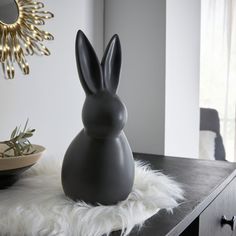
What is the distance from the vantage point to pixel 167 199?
721mm

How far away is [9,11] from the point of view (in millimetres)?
929

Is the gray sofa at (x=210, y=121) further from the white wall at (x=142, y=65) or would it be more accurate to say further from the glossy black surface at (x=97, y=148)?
the glossy black surface at (x=97, y=148)

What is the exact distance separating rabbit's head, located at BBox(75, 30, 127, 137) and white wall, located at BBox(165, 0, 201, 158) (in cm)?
72

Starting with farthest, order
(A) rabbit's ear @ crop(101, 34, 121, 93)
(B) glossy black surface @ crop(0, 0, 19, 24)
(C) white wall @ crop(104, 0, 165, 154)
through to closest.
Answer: (C) white wall @ crop(104, 0, 165, 154), (B) glossy black surface @ crop(0, 0, 19, 24), (A) rabbit's ear @ crop(101, 34, 121, 93)

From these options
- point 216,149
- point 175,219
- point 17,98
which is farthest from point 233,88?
point 175,219

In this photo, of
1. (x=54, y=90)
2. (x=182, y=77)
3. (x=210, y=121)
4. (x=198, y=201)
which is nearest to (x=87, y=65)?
(x=198, y=201)

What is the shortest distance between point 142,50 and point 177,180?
2.11 ft

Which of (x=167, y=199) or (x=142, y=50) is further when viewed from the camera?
(x=142, y=50)

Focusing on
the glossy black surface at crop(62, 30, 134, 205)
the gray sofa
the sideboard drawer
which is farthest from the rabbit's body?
the gray sofa

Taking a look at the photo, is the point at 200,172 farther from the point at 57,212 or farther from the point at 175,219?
the point at 57,212

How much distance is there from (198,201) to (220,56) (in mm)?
2190

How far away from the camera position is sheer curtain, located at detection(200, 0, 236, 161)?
271cm

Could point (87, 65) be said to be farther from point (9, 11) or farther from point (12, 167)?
point (9, 11)

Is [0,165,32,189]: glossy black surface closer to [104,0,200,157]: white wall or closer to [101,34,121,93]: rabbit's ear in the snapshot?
[101,34,121,93]: rabbit's ear
